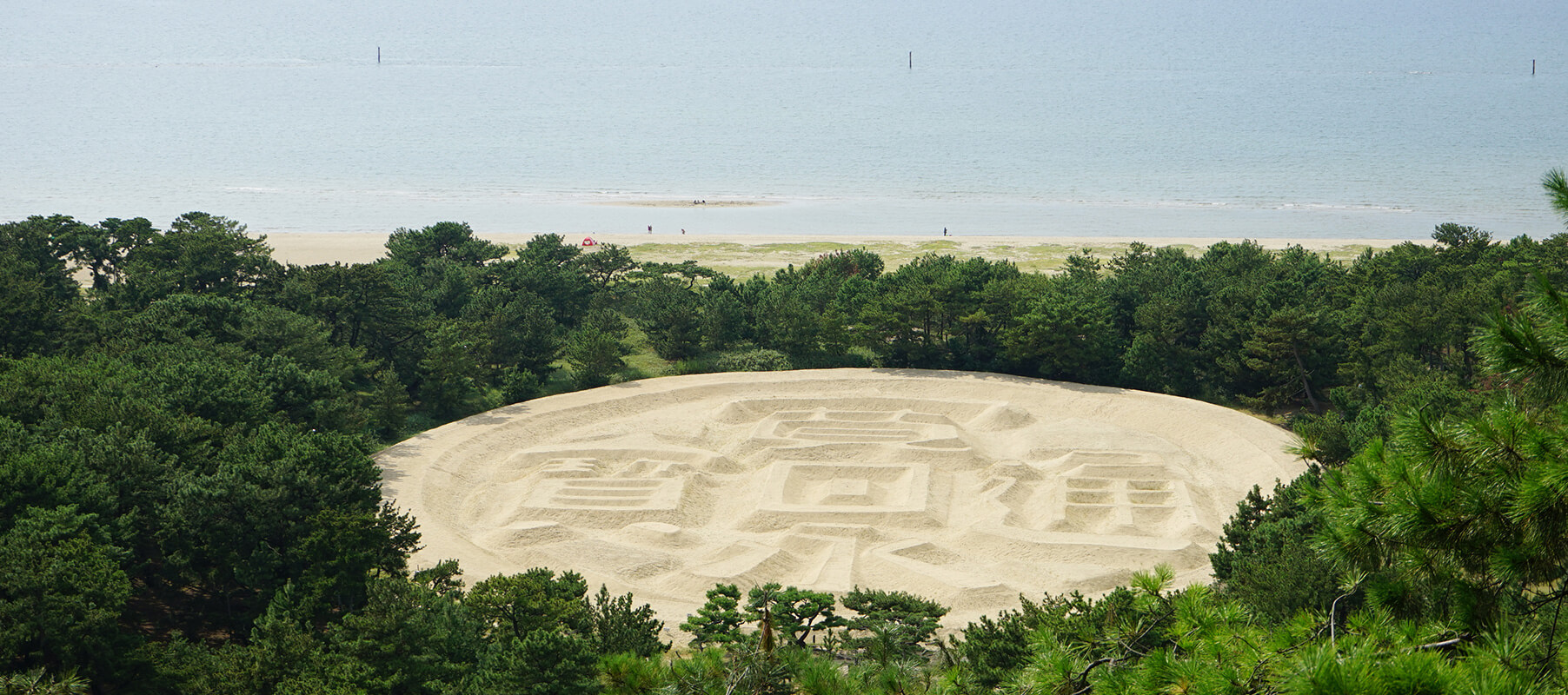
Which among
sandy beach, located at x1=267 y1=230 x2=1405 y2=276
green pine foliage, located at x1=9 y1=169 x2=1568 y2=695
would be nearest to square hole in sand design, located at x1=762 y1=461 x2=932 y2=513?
green pine foliage, located at x1=9 y1=169 x2=1568 y2=695

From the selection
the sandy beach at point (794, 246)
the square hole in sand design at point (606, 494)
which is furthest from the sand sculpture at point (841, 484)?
the sandy beach at point (794, 246)

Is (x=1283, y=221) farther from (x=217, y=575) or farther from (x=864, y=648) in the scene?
(x=217, y=575)

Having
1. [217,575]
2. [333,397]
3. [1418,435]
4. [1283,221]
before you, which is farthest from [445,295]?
[1283,221]

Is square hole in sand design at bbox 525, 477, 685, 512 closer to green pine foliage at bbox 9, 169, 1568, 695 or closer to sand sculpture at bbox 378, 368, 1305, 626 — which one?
sand sculpture at bbox 378, 368, 1305, 626

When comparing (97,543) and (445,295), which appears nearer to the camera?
(97,543)

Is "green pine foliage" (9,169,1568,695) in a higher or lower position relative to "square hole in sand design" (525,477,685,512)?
higher

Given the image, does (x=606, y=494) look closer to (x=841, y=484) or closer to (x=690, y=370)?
(x=841, y=484)
